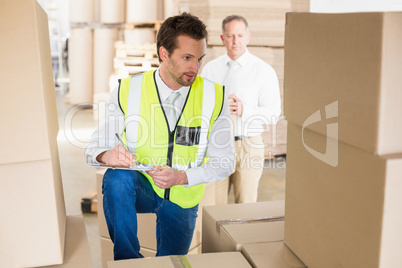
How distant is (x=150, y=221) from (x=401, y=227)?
183 centimetres

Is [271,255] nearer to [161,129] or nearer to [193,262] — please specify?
[193,262]

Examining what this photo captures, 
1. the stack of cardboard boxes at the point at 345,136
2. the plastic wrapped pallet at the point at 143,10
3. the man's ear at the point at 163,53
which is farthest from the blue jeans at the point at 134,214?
the plastic wrapped pallet at the point at 143,10

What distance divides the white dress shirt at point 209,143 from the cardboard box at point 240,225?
0.37 meters

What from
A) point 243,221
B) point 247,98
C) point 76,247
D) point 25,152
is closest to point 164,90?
point 243,221

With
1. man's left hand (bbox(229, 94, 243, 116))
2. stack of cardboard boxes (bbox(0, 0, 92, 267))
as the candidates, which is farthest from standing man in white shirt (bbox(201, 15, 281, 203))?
stack of cardboard boxes (bbox(0, 0, 92, 267))

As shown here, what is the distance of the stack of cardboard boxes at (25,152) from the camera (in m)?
1.20

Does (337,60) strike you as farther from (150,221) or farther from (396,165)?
(150,221)

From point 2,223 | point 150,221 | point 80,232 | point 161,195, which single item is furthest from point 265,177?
point 2,223

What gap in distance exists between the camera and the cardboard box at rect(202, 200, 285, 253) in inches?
64.2

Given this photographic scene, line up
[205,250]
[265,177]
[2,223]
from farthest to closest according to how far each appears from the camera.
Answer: [265,177] → [205,250] → [2,223]

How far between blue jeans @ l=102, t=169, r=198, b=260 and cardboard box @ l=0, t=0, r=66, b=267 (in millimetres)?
722

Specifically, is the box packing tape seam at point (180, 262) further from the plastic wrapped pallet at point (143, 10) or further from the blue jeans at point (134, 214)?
the plastic wrapped pallet at point (143, 10)

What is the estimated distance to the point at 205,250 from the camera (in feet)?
6.61

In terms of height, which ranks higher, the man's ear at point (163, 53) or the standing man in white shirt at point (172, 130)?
the man's ear at point (163, 53)
